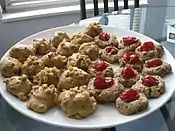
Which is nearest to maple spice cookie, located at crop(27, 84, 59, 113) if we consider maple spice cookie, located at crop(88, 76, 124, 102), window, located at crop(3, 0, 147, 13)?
maple spice cookie, located at crop(88, 76, 124, 102)

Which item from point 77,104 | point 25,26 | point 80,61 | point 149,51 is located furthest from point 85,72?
point 25,26

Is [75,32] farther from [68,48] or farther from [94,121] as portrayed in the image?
[94,121]

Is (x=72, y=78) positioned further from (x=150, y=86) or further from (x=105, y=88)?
(x=150, y=86)

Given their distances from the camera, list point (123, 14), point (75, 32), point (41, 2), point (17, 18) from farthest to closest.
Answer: point (41, 2) → point (17, 18) → point (123, 14) → point (75, 32)

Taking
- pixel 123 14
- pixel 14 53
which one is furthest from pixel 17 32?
pixel 14 53

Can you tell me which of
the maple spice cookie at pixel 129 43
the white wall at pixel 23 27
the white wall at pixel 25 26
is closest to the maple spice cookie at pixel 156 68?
the maple spice cookie at pixel 129 43

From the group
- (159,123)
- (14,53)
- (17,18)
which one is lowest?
(159,123)
